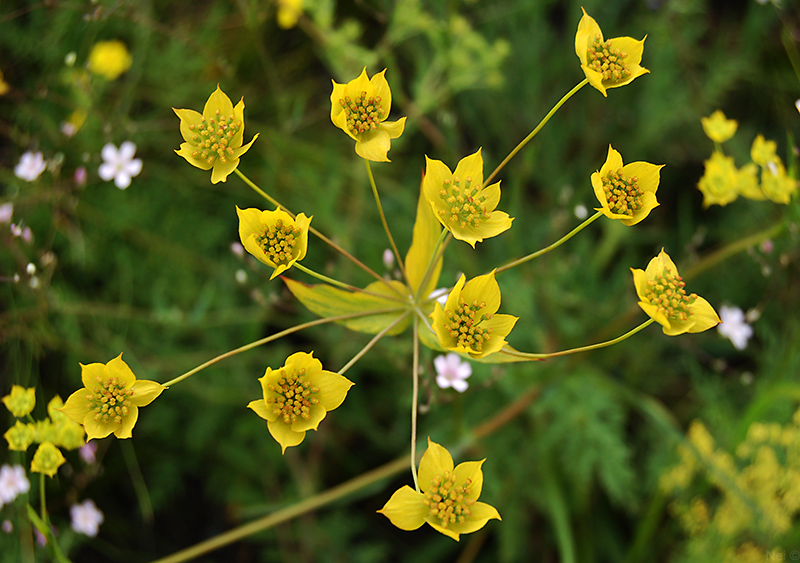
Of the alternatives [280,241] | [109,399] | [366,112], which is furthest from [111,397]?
[366,112]

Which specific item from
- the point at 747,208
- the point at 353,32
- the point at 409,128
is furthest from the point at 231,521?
the point at 747,208

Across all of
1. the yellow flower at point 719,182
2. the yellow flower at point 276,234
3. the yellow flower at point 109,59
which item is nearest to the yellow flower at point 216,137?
the yellow flower at point 276,234

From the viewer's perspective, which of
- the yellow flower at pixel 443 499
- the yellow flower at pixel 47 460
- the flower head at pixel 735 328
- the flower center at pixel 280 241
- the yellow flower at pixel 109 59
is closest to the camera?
the yellow flower at pixel 443 499

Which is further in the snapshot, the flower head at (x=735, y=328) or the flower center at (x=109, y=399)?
the flower head at (x=735, y=328)

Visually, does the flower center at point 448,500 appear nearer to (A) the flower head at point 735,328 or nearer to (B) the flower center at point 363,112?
(B) the flower center at point 363,112

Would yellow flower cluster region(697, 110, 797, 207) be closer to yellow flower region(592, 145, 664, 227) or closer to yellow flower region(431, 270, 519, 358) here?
yellow flower region(592, 145, 664, 227)

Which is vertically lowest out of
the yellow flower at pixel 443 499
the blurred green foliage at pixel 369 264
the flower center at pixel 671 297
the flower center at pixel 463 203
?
the blurred green foliage at pixel 369 264
